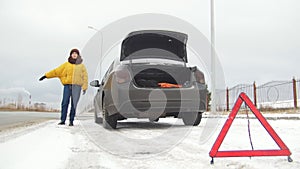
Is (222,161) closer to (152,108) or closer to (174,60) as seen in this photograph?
(152,108)

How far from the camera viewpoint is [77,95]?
275 inches

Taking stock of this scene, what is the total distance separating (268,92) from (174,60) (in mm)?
12214

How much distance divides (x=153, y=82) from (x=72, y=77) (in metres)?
2.04

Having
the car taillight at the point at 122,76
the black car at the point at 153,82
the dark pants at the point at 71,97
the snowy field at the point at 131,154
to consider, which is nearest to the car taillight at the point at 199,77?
the black car at the point at 153,82

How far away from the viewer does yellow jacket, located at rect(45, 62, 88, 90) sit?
6.84m

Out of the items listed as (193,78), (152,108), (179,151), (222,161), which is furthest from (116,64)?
(222,161)

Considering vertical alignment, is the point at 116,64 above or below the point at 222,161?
above

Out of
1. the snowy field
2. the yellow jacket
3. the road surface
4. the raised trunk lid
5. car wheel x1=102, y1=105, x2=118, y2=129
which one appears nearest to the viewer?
the snowy field

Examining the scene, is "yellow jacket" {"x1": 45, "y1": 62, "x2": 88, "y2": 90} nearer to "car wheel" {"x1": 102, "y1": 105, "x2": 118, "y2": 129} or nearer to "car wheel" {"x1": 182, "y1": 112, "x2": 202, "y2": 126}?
"car wheel" {"x1": 102, "y1": 105, "x2": 118, "y2": 129}

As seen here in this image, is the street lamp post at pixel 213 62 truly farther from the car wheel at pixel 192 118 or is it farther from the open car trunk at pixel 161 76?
the open car trunk at pixel 161 76

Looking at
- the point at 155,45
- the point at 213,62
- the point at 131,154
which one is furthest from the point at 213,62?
the point at 131,154

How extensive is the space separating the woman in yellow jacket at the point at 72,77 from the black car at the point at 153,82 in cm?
134

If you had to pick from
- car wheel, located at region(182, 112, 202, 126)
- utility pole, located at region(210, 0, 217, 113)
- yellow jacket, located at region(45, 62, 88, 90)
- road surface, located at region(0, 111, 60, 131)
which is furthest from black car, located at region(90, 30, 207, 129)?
utility pole, located at region(210, 0, 217, 113)

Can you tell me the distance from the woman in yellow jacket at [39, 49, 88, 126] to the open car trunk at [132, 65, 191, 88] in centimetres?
184
